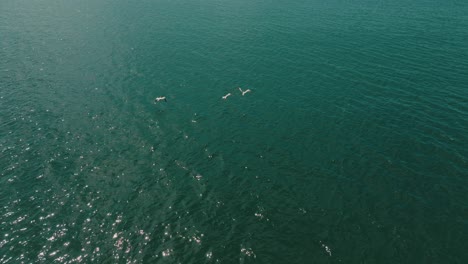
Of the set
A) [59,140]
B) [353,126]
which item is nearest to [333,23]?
[353,126]

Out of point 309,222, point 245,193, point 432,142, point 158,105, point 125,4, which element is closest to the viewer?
point 309,222

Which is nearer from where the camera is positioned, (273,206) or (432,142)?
(273,206)

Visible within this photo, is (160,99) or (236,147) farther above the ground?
(160,99)

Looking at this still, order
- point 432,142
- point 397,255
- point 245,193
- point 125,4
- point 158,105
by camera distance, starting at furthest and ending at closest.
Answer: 1. point 125,4
2. point 158,105
3. point 432,142
4. point 245,193
5. point 397,255

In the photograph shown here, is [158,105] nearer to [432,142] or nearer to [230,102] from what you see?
[230,102]

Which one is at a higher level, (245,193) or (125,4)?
(125,4)

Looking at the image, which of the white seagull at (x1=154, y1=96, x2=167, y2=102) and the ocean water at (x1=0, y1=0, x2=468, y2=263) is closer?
the ocean water at (x1=0, y1=0, x2=468, y2=263)

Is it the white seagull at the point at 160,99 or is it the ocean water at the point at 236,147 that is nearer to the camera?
the ocean water at the point at 236,147

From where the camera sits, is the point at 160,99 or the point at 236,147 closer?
the point at 236,147
